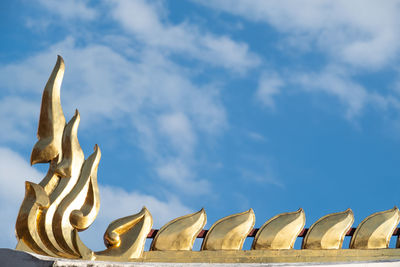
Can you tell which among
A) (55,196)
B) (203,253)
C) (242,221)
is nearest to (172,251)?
(203,253)

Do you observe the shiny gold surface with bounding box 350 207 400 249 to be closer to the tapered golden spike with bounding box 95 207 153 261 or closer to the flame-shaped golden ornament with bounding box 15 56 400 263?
the flame-shaped golden ornament with bounding box 15 56 400 263

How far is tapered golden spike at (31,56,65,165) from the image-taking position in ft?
16.0

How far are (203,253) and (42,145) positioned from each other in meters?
1.44

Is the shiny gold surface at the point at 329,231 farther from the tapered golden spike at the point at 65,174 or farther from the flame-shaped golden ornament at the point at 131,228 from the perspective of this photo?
the tapered golden spike at the point at 65,174

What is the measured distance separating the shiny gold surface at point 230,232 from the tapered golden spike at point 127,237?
47 centimetres

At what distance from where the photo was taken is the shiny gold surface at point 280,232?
16.6 feet

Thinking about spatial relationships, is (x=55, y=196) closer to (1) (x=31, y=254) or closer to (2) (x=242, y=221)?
(1) (x=31, y=254)

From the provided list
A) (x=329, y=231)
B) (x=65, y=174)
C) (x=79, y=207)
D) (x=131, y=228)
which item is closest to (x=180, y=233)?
(x=131, y=228)

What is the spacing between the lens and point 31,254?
13.8 feet

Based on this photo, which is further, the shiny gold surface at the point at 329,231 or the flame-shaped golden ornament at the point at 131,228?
the shiny gold surface at the point at 329,231

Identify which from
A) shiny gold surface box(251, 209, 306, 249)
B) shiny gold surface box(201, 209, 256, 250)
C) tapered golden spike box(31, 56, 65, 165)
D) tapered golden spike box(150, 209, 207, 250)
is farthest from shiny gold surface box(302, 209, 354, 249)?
tapered golden spike box(31, 56, 65, 165)

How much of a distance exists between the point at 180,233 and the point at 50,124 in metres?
1.26

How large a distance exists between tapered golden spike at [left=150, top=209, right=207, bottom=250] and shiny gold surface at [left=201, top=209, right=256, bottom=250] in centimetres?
11

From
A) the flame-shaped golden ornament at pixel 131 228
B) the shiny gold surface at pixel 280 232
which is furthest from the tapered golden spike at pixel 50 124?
the shiny gold surface at pixel 280 232
